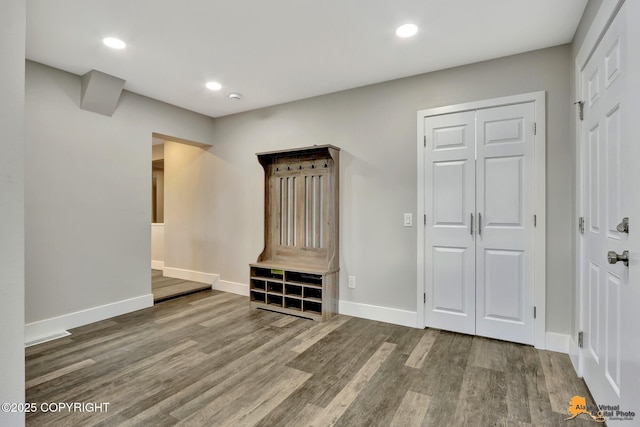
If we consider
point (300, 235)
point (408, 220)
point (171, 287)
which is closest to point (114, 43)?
point (300, 235)

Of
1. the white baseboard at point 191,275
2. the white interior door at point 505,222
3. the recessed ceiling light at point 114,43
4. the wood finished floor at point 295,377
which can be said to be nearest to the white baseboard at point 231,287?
the white baseboard at point 191,275

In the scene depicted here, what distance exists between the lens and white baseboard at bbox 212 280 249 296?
4229mm

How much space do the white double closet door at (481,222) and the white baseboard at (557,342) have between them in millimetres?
123

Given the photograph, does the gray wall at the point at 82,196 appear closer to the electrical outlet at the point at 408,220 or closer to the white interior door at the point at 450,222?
the electrical outlet at the point at 408,220

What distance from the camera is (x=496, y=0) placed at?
1974 mm

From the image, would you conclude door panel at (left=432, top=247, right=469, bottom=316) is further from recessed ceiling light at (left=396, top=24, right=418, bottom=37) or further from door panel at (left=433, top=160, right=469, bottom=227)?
recessed ceiling light at (left=396, top=24, right=418, bottom=37)

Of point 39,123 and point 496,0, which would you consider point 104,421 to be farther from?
point 496,0

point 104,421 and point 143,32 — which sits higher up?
point 143,32

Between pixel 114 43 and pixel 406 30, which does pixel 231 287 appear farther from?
pixel 406 30

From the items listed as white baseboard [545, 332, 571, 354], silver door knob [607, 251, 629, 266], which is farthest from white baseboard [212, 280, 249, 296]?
silver door knob [607, 251, 629, 266]

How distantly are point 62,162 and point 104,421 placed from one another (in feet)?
8.05

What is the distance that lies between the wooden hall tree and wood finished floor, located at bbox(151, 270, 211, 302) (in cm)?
113

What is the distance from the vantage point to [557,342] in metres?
2.51

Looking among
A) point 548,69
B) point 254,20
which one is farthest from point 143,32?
point 548,69
